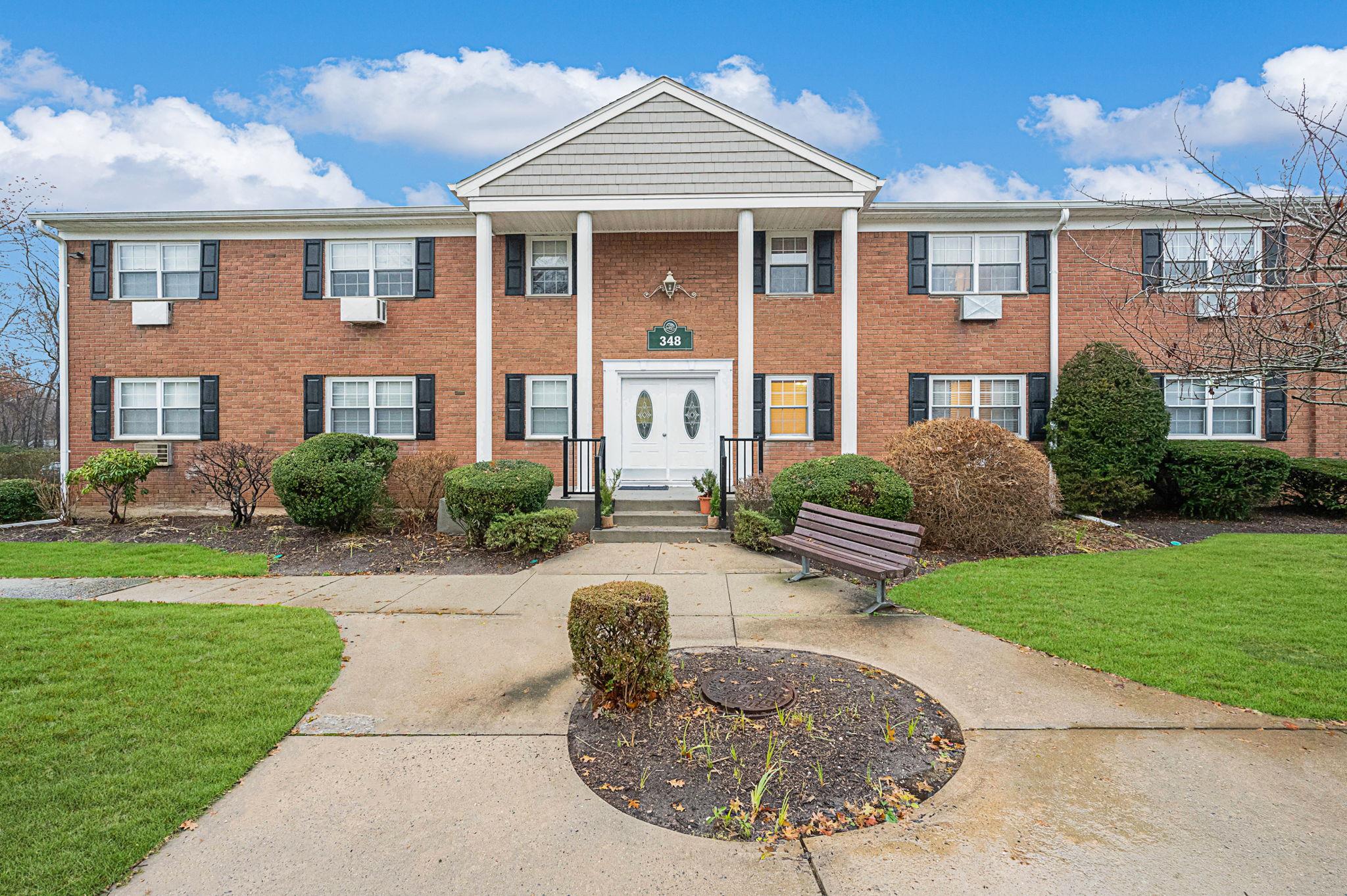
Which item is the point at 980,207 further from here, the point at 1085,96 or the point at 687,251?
the point at 687,251

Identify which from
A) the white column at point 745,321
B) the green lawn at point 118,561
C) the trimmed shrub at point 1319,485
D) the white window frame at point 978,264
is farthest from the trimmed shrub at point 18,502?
the trimmed shrub at point 1319,485

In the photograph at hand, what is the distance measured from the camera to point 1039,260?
12188mm

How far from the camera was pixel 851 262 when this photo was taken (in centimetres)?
1079

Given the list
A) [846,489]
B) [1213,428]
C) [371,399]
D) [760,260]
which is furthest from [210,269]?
[1213,428]

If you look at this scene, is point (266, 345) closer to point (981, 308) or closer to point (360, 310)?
point (360, 310)

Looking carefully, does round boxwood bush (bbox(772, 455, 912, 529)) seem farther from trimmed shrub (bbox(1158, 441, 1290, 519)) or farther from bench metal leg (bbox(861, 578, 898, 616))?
trimmed shrub (bbox(1158, 441, 1290, 519))

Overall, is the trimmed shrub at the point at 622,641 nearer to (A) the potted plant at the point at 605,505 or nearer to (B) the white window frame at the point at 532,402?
(A) the potted plant at the point at 605,505

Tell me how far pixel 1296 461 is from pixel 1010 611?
978 cm

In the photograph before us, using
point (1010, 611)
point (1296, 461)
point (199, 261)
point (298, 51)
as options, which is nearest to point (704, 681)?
point (1010, 611)

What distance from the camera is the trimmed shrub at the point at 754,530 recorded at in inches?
333

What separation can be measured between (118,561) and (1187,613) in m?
11.9

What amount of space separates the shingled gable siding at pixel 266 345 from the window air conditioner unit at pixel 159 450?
6.2 inches

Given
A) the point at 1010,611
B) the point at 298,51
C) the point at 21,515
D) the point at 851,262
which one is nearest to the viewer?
the point at 1010,611

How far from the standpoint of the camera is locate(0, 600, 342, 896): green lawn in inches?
103
